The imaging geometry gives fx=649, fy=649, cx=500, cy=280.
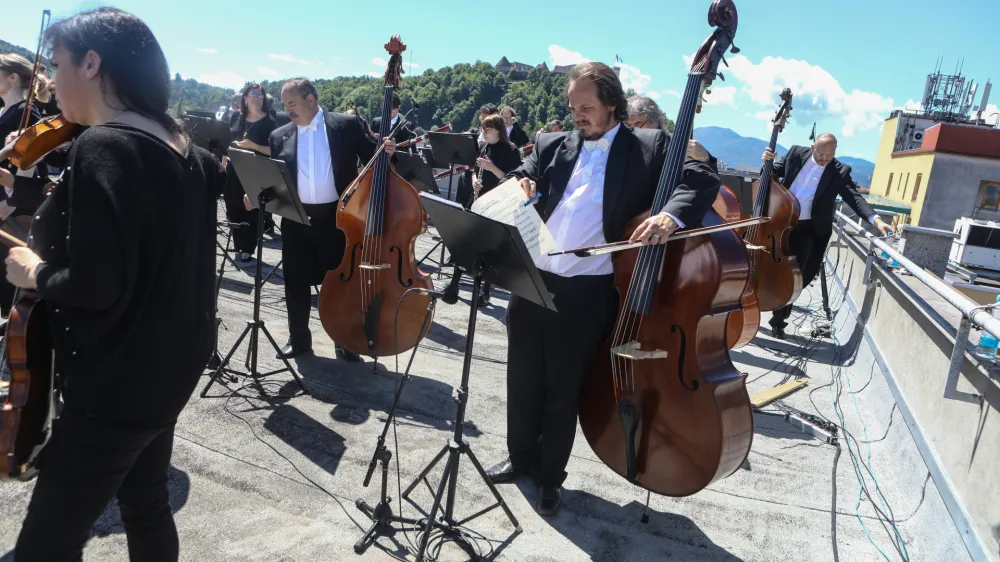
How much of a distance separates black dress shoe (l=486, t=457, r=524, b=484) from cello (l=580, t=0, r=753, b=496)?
0.68m

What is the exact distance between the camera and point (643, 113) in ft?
12.9

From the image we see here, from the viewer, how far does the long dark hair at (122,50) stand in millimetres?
1566

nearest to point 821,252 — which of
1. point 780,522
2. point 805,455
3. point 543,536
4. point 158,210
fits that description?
point 805,455

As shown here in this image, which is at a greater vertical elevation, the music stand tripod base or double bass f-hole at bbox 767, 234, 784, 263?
double bass f-hole at bbox 767, 234, 784, 263

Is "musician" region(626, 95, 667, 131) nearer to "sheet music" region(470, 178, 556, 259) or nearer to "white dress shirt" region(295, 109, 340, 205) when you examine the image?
"sheet music" region(470, 178, 556, 259)

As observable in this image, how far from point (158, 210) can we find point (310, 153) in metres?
3.06

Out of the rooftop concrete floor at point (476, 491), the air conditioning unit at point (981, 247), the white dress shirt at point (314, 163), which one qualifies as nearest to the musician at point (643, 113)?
the rooftop concrete floor at point (476, 491)

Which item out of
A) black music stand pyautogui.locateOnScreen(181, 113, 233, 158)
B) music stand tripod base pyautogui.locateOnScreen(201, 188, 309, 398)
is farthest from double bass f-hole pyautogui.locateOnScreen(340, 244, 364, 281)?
black music stand pyautogui.locateOnScreen(181, 113, 233, 158)

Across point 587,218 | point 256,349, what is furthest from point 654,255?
point 256,349

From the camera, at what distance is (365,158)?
4715mm

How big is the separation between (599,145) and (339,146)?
7.65ft

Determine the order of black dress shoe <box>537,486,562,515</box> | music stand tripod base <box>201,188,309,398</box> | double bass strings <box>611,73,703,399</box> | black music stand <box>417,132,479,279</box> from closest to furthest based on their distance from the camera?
double bass strings <box>611,73,703,399</box> → black dress shoe <box>537,486,562,515</box> → music stand tripod base <box>201,188,309,398</box> → black music stand <box>417,132,479,279</box>

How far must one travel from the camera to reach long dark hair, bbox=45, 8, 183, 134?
1.57 metres

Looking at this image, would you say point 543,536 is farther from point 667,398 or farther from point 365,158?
point 365,158
